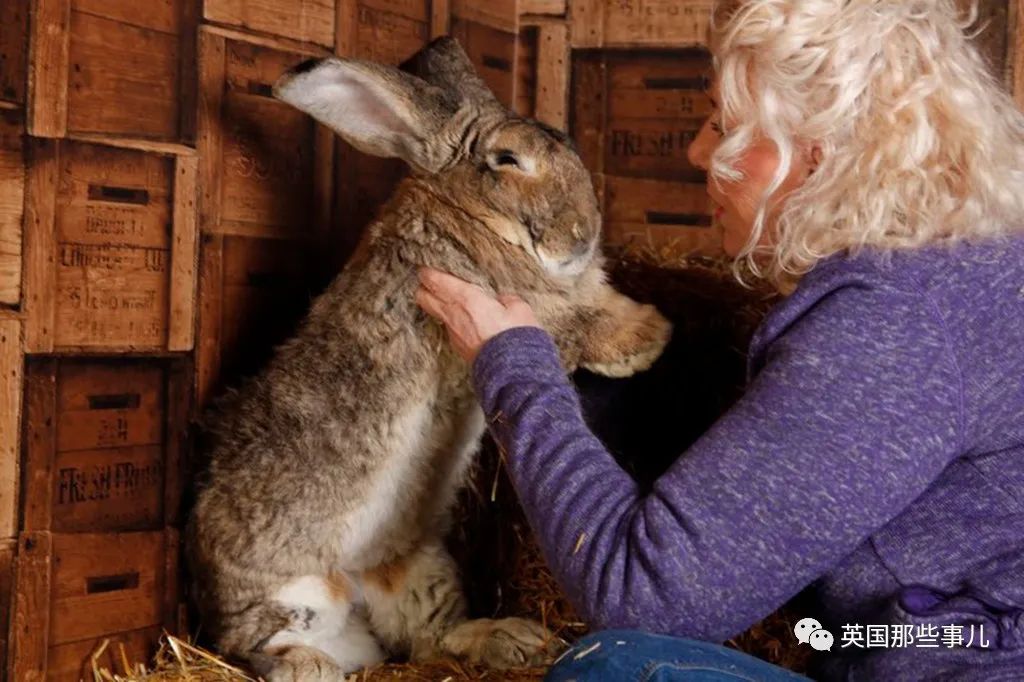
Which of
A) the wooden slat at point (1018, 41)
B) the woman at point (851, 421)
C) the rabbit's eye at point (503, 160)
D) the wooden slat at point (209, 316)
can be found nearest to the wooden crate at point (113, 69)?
the wooden slat at point (209, 316)

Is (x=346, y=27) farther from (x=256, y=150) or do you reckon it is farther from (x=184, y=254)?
(x=184, y=254)

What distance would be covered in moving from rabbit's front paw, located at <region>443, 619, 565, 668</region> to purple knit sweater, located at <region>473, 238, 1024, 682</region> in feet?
3.04

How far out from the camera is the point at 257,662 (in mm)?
Answer: 2590

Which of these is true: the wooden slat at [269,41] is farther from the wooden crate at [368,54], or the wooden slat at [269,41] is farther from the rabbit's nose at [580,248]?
the rabbit's nose at [580,248]

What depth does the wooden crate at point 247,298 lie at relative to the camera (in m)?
2.85

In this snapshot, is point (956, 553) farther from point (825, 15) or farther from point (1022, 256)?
point (825, 15)

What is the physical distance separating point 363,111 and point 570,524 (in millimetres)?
1181

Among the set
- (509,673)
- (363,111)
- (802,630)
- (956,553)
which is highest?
(363,111)

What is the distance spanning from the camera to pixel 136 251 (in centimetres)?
265

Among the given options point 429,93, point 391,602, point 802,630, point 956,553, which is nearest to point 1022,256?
point 956,553

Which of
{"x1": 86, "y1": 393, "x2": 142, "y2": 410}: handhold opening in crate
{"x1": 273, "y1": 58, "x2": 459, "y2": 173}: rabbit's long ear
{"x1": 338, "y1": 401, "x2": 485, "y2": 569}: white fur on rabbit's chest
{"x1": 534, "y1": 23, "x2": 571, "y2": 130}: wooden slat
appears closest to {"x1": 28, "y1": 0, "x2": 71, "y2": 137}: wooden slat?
{"x1": 273, "y1": 58, "x2": 459, "y2": 173}: rabbit's long ear

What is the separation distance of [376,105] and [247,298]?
0.60 metres

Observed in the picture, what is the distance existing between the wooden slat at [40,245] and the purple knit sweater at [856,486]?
3.54 feet

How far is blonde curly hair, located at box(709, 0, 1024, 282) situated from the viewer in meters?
1.86
